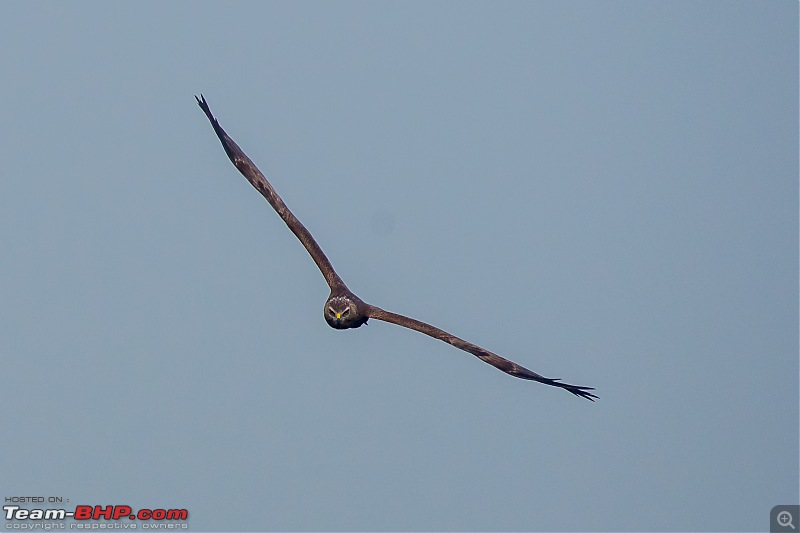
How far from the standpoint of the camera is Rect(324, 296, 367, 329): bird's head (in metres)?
39.8

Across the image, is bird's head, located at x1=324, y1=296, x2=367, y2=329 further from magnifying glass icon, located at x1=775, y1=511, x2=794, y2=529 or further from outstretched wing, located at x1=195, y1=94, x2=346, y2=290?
magnifying glass icon, located at x1=775, y1=511, x2=794, y2=529

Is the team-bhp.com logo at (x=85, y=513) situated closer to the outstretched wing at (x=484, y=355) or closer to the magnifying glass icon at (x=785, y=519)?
the outstretched wing at (x=484, y=355)

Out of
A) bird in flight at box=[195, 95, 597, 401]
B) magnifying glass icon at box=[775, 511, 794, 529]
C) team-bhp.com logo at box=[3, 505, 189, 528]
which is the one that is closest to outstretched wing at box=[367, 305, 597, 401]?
bird in flight at box=[195, 95, 597, 401]

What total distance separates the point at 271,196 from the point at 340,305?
3782 mm

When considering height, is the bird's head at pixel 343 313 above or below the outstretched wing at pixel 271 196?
below

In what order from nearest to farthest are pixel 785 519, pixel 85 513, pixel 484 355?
pixel 484 355, pixel 85 513, pixel 785 519

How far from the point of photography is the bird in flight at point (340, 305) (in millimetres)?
37844

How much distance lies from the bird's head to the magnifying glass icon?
17.4m

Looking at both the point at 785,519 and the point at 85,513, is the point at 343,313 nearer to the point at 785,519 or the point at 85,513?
the point at 85,513

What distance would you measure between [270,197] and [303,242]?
1.55m

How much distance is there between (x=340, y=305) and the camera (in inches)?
1571

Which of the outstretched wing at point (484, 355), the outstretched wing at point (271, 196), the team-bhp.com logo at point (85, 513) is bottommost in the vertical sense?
the team-bhp.com logo at point (85, 513)

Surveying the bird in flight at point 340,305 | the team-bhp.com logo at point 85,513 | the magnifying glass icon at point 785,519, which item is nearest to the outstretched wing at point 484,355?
the bird in flight at point 340,305

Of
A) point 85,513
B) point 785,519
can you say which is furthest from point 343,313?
point 785,519
